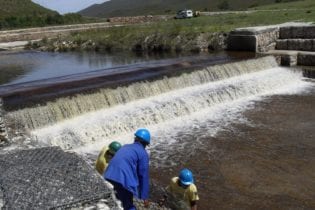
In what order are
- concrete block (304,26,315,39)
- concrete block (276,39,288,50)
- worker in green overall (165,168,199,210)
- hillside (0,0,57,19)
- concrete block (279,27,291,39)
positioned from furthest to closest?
hillside (0,0,57,19), concrete block (279,27,291,39), concrete block (276,39,288,50), concrete block (304,26,315,39), worker in green overall (165,168,199,210)

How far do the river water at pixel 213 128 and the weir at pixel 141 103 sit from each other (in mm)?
30

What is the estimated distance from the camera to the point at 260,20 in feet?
102

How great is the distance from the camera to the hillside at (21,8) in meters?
73.9

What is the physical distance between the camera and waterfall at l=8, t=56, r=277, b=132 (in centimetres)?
1288

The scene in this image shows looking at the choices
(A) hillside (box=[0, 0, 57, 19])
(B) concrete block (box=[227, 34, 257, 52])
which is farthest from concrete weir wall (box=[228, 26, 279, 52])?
(A) hillside (box=[0, 0, 57, 19])

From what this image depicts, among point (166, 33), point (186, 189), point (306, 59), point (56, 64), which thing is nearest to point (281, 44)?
point (306, 59)

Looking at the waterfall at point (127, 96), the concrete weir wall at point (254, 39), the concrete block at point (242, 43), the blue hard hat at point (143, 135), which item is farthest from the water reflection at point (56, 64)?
the blue hard hat at point (143, 135)

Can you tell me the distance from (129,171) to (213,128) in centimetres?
857

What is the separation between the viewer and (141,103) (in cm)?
1509

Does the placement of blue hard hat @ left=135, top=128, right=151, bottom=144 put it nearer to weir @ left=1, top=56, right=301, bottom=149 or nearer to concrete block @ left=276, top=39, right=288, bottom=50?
weir @ left=1, top=56, right=301, bottom=149

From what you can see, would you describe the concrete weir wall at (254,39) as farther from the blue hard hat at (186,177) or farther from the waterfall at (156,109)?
the blue hard hat at (186,177)

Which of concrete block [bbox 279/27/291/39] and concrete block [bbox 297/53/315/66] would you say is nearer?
concrete block [bbox 297/53/315/66]

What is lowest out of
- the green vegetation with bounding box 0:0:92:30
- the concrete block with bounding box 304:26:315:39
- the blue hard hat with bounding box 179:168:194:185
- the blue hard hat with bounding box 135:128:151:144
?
the blue hard hat with bounding box 179:168:194:185

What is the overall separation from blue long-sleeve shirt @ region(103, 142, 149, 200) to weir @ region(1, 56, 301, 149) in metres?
5.68
